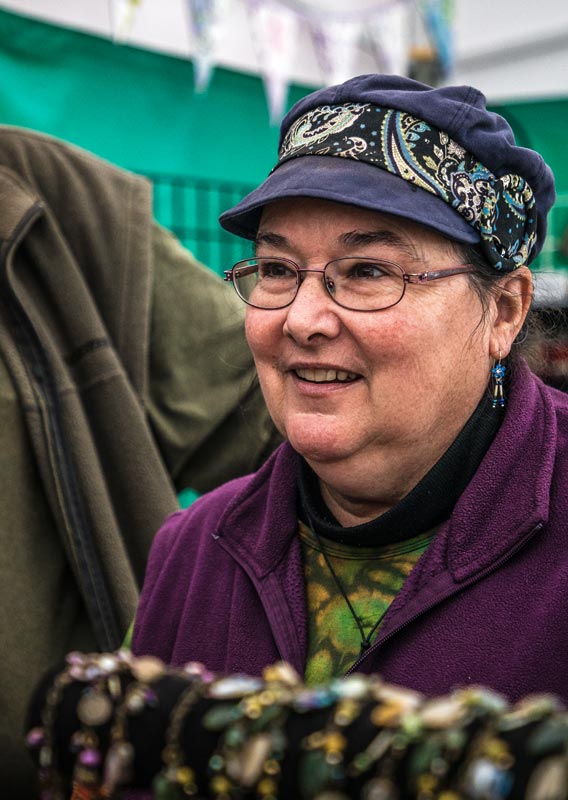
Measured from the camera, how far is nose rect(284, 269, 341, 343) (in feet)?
4.83

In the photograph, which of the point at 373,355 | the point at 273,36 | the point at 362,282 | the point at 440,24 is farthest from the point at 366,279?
the point at 440,24

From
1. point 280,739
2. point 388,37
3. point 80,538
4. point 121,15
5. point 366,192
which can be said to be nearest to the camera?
point 280,739

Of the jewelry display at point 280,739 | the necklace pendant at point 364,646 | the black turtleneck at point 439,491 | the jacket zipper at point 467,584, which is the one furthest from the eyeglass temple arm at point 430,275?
the jewelry display at point 280,739

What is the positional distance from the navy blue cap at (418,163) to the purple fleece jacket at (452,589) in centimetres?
28

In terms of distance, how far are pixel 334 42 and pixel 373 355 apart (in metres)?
4.43

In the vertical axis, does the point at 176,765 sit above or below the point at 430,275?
below

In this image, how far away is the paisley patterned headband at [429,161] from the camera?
1.45 m

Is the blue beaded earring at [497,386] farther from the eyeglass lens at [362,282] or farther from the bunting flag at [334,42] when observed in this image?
the bunting flag at [334,42]

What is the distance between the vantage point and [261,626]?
159cm

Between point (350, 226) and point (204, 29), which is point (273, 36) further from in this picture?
point (350, 226)

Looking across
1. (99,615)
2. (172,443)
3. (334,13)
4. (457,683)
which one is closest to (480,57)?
(334,13)

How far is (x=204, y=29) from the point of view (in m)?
4.96

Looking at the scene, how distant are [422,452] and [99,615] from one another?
99 cm

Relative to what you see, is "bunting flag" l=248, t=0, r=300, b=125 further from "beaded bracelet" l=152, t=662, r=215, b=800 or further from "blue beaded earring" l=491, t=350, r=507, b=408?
"beaded bracelet" l=152, t=662, r=215, b=800
